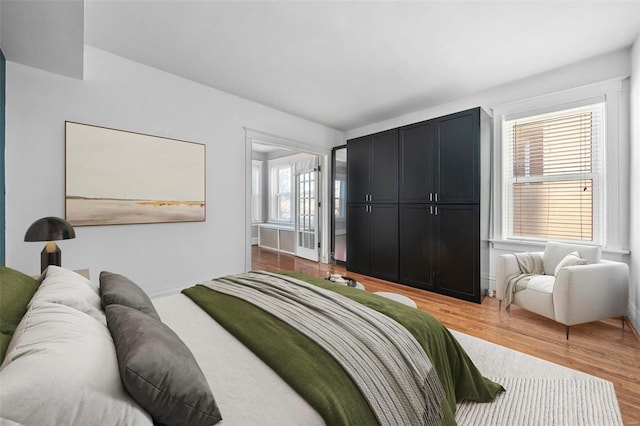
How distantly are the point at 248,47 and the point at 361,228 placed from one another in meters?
3.15

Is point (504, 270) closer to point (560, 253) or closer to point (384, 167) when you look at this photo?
point (560, 253)

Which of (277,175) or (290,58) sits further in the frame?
(277,175)

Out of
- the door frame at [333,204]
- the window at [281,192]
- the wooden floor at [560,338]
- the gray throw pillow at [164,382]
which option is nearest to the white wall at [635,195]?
the wooden floor at [560,338]

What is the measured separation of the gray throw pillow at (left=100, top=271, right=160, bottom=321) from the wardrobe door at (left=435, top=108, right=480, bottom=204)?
135 inches

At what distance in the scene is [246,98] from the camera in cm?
403

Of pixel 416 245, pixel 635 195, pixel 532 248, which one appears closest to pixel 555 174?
pixel 635 195

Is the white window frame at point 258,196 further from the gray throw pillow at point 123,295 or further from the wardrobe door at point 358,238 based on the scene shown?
the gray throw pillow at point 123,295

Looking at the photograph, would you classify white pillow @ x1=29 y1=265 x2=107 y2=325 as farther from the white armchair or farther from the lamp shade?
the white armchair

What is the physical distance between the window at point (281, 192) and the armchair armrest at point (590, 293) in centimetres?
576

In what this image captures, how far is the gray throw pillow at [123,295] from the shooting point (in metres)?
1.21

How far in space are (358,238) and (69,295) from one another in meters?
4.16

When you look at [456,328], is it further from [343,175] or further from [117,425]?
[343,175]

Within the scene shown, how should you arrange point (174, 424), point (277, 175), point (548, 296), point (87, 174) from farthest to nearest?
point (277, 175)
point (87, 174)
point (548, 296)
point (174, 424)

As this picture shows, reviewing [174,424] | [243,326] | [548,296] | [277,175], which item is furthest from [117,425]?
[277,175]
